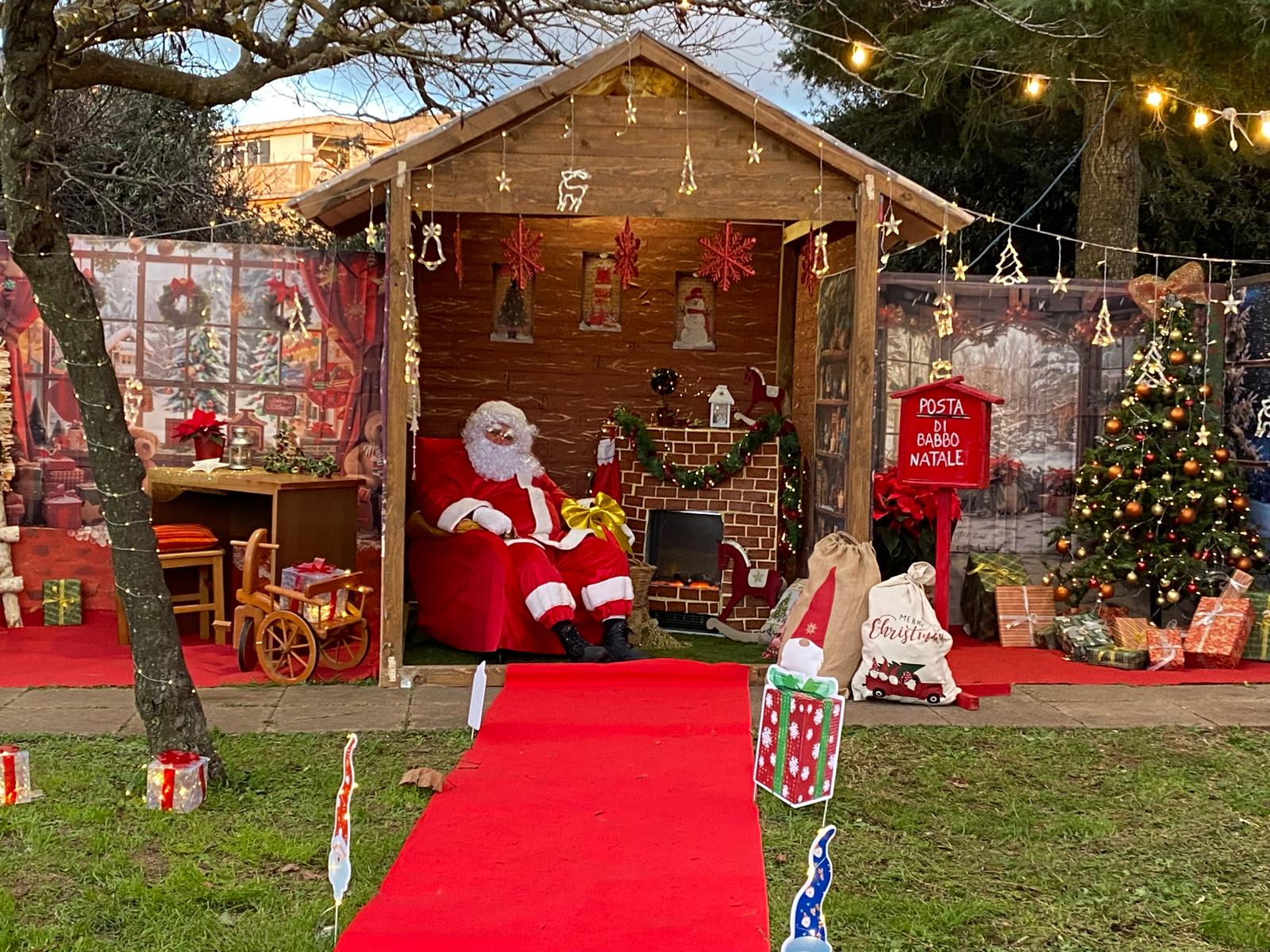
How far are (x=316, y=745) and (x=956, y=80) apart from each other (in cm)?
969

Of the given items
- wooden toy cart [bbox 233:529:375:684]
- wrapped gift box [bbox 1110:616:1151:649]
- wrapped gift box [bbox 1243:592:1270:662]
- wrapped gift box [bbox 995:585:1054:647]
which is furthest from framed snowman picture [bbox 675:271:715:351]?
wrapped gift box [bbox 1243:592:1270:662]

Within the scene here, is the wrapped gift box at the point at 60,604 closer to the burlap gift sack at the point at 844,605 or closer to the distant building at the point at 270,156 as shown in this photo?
the burlap gift sack at the point at 844,605

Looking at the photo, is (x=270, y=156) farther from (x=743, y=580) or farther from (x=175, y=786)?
(x=175, y=786)

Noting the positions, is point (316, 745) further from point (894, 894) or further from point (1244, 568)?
point (1244, 568)

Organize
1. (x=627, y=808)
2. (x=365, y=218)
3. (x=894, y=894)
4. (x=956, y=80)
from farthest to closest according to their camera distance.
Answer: (x=956, y=80)
(x=365, y=218)
(x=627, y=808)
(x=894, y=894)

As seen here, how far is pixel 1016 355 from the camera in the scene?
898 cm

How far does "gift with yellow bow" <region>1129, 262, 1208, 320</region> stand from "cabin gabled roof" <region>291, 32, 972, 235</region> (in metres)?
2.89

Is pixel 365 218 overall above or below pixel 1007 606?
above

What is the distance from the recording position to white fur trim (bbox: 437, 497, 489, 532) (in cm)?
766

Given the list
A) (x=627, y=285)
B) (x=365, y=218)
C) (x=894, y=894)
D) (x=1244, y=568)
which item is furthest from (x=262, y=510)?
(x=1244, y=568)

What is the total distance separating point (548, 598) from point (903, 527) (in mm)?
2594

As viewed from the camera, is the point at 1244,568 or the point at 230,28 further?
the point at 1244,568

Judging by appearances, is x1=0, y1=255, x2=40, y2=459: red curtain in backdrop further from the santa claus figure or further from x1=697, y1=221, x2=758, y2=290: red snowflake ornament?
x1=697, y1=221, x2=758, y2=290: red snowflake ornament

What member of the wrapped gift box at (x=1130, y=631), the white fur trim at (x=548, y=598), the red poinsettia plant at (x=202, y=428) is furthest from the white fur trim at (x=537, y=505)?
the wrapped gift box at (x=1130, y=631)
